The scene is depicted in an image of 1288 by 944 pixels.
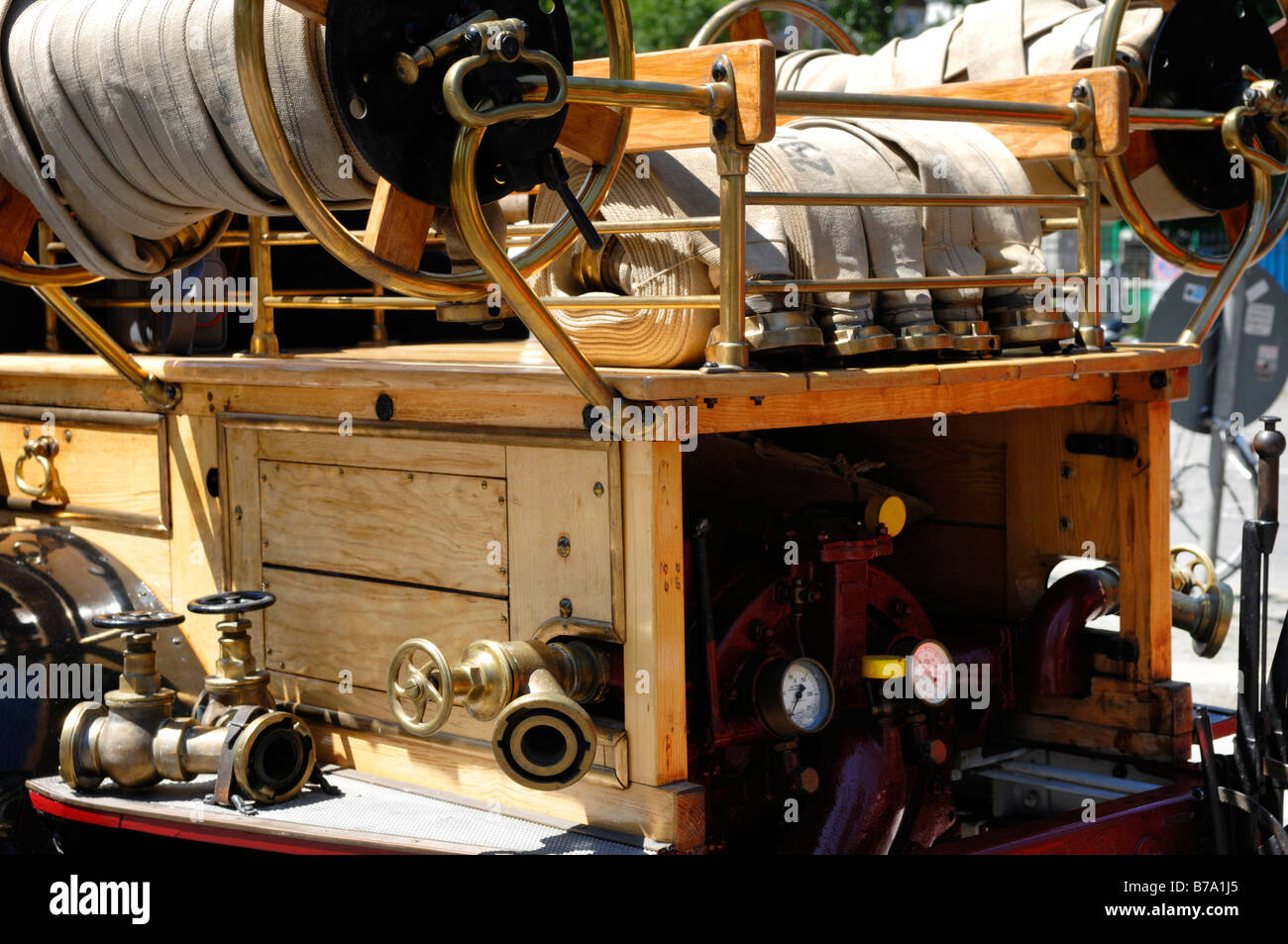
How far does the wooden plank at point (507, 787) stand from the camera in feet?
10.8

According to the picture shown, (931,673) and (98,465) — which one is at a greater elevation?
(98,465)

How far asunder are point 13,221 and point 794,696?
2.22m

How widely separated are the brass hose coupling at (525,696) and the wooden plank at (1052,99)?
1781 mm

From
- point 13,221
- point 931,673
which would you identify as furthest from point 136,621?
point 931,673

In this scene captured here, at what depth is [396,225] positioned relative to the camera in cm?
309

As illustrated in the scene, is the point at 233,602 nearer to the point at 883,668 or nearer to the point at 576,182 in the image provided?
the point at 576,182

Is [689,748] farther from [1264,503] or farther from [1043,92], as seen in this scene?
[1043,92]

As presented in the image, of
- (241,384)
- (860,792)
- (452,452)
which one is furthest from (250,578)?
(860,792)

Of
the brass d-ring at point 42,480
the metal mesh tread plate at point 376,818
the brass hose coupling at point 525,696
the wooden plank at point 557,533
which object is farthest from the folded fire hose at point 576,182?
the brass d-ring at point 42,480

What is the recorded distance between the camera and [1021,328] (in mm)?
4008

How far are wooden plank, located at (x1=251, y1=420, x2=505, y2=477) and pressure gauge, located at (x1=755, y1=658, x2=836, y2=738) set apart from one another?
30.4 inches

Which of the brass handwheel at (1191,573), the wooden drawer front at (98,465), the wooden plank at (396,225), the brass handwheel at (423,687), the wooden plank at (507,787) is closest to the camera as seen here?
the wooden plank at (396,225)

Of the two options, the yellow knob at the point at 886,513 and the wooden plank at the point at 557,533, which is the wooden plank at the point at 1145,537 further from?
the wooden plank at the point at 557,533
